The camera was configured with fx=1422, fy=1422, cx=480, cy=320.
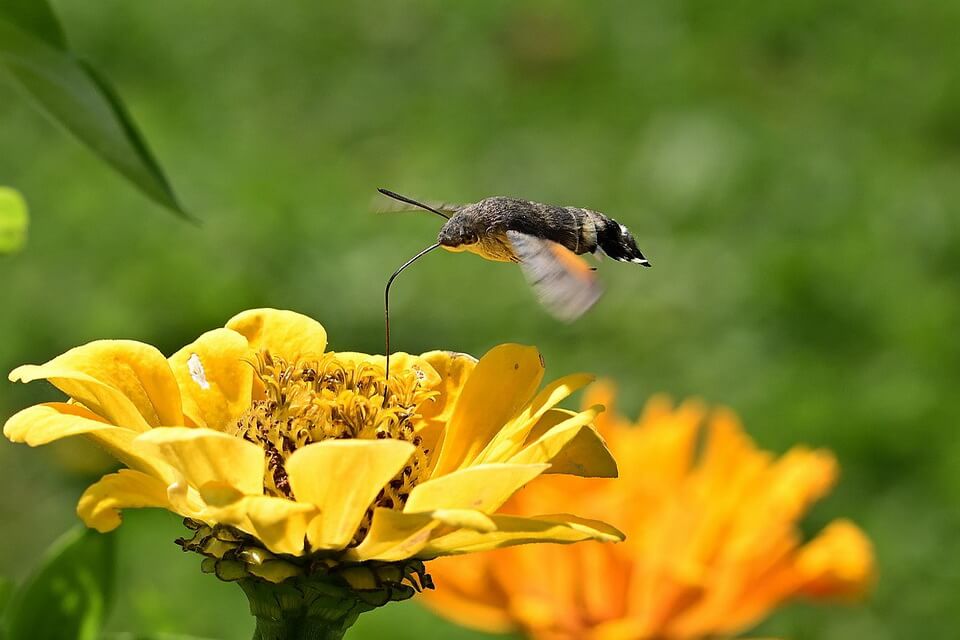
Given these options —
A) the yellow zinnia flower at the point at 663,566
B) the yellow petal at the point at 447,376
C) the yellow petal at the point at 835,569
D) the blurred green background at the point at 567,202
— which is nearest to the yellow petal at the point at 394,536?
the yellow petal at the point at 447,376

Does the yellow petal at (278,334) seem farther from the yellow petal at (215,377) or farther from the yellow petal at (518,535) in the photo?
the yellow petal at (518,535)

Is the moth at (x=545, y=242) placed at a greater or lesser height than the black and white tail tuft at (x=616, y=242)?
lesser

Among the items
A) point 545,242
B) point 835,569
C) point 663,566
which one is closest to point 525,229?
point 545,242

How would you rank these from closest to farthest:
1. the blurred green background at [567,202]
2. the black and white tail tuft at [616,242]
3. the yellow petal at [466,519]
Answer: the yellow petal at [466,519] → the black and white tail tuft at [616,242] → the blurred green background at [567,202]

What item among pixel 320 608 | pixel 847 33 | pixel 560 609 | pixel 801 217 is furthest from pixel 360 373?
pixel 847 33

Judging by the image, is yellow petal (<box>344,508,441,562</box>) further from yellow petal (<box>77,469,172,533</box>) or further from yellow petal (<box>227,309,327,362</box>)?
yellow petal (<box>227,309,327,362</box>)

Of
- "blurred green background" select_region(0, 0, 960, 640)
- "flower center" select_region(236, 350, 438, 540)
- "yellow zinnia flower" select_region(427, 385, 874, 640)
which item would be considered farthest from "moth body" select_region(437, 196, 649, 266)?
"blurred green background" select_region(0, 0, 960, 640)

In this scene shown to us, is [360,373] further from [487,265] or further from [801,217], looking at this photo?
[801,217]

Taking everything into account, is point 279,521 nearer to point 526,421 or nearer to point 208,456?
point 208,456
